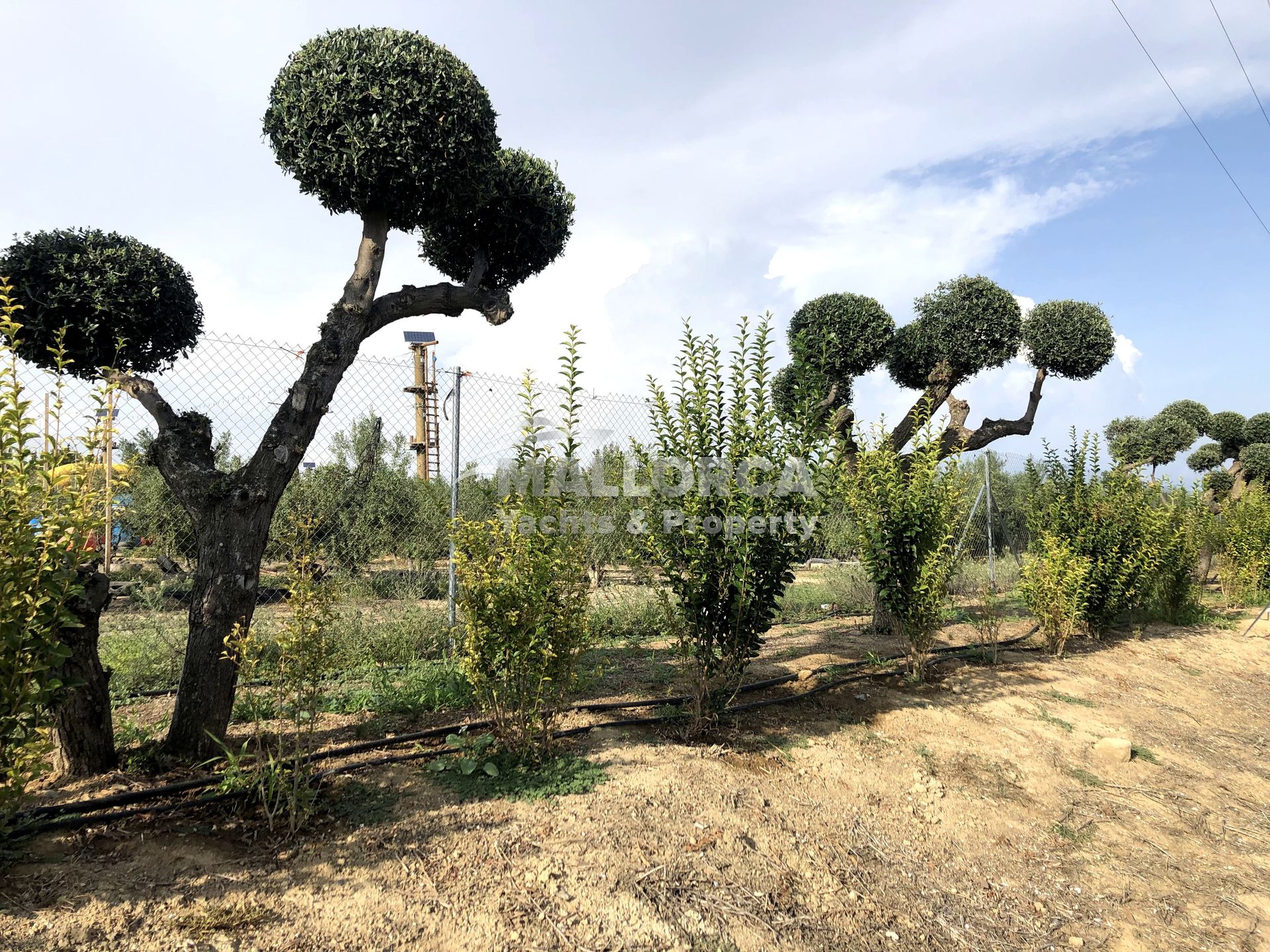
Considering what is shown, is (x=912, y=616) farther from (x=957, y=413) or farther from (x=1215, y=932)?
(x=957, y=413)

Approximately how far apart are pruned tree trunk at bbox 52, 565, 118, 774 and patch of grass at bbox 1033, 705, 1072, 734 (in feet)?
19.4

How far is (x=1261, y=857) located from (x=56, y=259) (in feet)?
24.2

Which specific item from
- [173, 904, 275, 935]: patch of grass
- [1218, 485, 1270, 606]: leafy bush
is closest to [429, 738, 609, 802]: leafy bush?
[173, 904, 275, 935]: patch of grass

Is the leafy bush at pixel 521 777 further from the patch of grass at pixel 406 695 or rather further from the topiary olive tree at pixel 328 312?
the topiary olive tree at pixel 328 312

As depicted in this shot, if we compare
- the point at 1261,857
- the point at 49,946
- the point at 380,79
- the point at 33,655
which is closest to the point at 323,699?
the point at 33,655

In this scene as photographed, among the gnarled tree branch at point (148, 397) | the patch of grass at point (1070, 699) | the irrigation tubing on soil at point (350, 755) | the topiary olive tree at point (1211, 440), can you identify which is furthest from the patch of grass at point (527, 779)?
the topiary olive tree at point (1211, 440)

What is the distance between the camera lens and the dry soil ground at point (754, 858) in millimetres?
2363

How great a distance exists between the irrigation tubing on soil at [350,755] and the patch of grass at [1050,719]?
3.65 ft

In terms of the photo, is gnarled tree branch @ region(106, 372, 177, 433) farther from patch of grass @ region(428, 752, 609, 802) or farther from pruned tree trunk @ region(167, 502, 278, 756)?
patch of grass @ region(428, 752, 609, 802)

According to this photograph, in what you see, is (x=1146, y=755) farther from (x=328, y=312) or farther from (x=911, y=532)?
(x=328, y=312)

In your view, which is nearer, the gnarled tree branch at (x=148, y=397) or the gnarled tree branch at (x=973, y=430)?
the gnarled tree branch at (x=148, y=397)

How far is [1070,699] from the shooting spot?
564 cm

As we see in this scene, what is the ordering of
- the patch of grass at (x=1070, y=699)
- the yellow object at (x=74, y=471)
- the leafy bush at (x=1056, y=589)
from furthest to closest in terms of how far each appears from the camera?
the leafy bush at (x=1056, y=589) < the patch of grass at (x=1070, y=699) < the yellow object at (x=74, y=471)

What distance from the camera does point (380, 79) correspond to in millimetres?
4059
